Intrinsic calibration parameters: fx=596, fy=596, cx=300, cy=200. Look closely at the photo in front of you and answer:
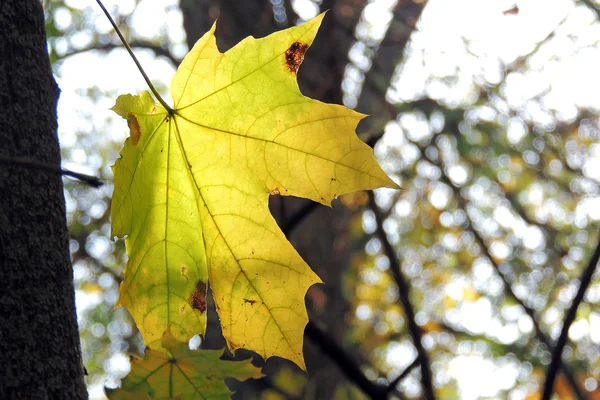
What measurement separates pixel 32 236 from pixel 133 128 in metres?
0.29

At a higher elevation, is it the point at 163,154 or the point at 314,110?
the point at 163,154

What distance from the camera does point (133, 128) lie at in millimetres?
1029

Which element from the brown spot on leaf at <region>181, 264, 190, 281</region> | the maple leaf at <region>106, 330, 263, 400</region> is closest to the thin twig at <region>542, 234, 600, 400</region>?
the maple leaf at <region>106, 330, 263, 400</region>

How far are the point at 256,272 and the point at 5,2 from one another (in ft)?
1.88

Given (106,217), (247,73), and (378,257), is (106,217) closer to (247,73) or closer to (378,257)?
(378,257)

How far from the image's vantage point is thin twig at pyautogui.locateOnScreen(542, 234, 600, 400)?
108cm

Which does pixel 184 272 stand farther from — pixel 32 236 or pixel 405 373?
pixel 405 373

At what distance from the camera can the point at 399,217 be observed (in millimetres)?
8039

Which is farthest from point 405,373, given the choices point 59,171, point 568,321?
point 59,171

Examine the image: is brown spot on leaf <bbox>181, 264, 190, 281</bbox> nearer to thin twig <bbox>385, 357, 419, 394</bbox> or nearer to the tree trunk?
the tree trunk

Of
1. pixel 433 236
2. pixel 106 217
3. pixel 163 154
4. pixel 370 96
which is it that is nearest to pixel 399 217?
pixel 433 236

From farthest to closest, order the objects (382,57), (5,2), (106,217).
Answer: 1. (106,217)
2. (382,57)
3. (5,2)

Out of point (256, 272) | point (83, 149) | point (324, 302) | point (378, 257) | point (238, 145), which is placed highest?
point (83, 149)

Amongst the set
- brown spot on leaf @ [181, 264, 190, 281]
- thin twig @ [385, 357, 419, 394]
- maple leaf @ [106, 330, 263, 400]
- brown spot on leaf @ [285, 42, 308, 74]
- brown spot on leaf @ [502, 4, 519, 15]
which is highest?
brown spot on leaf @ [285, 42, 308, 74]
